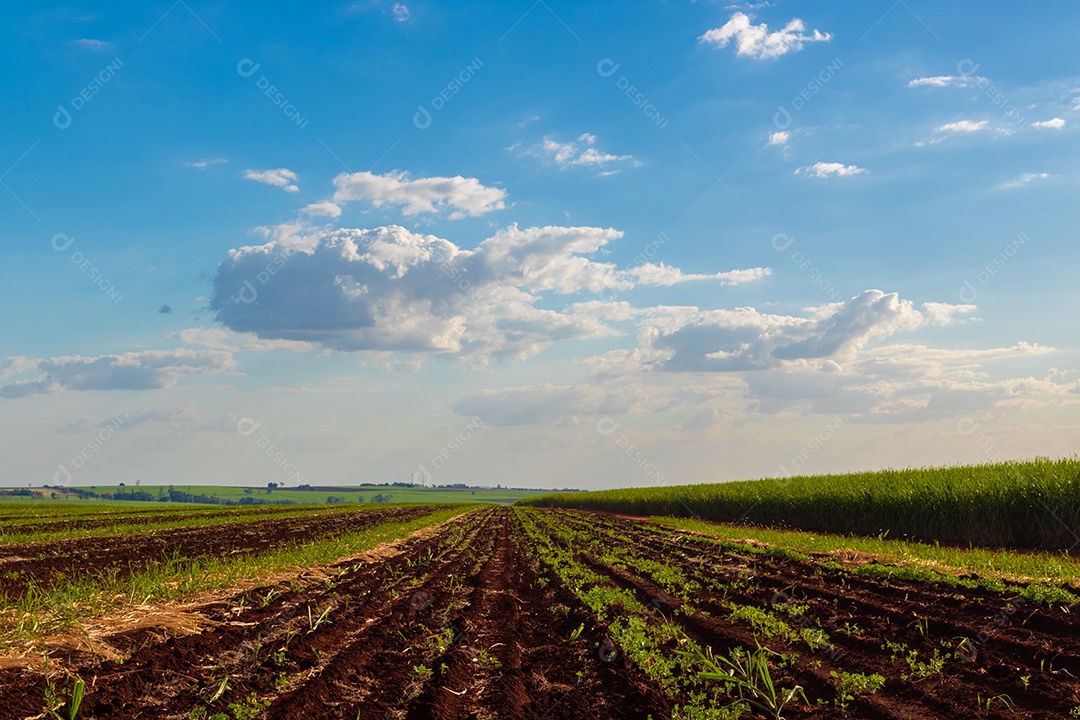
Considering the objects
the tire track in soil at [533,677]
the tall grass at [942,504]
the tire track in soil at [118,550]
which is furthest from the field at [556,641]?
the tall grass at [942,504]

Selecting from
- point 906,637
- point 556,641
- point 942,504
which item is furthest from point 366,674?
point 942,504

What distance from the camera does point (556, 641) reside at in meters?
9.20

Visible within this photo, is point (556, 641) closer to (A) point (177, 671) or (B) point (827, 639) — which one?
(B) point (827, 639)

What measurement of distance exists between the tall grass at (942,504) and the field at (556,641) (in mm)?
6580

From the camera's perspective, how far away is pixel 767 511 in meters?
35.3

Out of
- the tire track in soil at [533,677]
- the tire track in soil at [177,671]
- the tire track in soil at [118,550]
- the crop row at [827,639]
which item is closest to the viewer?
the tire track in soil at [177,671]

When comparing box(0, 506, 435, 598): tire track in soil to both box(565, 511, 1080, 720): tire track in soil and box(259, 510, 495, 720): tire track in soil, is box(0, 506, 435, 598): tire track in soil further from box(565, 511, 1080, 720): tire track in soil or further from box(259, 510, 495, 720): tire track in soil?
box(565, 511, 1080, 720): tire track in soil

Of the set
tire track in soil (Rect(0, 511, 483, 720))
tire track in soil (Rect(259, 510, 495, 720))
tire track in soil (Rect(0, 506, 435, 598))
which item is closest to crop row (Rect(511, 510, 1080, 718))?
tire track in soil (Rect(259, 510, 495, 720))

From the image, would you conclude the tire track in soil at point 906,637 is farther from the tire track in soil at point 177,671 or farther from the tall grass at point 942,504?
the tall grass at point 942,504

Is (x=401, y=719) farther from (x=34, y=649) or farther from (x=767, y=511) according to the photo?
(x=767, y=511)

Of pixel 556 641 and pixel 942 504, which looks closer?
pixel 556 641

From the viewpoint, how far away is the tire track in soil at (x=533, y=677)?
6.42m

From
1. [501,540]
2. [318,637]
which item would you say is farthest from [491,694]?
[501,540]

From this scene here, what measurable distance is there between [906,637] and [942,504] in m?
16.8
